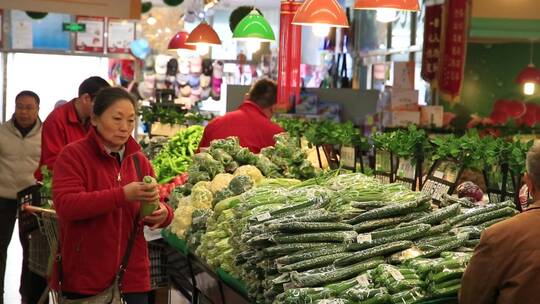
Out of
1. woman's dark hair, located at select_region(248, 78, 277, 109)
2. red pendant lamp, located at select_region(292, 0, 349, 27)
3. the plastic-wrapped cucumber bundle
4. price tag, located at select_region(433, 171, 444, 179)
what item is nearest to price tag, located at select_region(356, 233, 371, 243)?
the plastic-wrapped cucumber bundle

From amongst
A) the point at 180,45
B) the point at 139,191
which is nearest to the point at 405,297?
the point at 139,191

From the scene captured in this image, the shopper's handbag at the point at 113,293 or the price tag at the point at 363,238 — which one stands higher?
the price tag at the point at 363,238

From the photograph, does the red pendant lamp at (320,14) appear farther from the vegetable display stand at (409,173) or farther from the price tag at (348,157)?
the vegetable display stand at (409,173)

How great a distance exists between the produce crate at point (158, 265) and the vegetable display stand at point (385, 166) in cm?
155

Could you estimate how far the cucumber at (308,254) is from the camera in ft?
12.3

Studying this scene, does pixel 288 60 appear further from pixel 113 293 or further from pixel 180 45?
pixel 113 293

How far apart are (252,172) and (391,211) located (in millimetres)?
2036

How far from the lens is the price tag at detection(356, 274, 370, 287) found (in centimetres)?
345

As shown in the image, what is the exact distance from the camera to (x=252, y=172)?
230 inches

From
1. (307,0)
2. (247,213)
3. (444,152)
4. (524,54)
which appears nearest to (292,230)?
(247,213)

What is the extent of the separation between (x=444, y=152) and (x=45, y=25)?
15.8 meters

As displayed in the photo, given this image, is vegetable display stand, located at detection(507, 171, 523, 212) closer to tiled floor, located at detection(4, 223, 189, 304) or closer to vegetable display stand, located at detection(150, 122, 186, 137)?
tiled floor, located at detection(4, 223, 189, 304)

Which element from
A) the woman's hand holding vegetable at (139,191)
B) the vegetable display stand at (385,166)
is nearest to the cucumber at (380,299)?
the woman's hand holding vegetable at (139,191)

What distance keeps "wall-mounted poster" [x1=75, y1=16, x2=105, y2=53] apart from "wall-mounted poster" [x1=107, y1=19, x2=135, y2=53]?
166 millimetres
